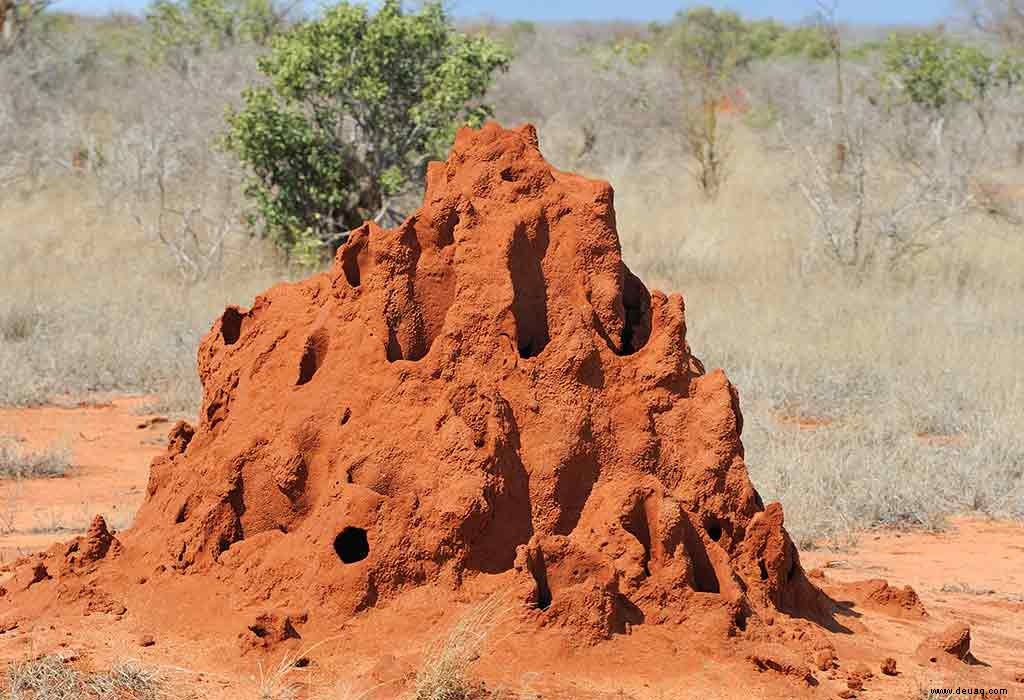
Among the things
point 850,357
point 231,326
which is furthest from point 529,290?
point 850,357

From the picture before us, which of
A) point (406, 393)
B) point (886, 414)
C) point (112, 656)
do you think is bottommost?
point (886, 414)

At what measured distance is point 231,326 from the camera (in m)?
5.19

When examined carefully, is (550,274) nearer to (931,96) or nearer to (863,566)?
(863,566)

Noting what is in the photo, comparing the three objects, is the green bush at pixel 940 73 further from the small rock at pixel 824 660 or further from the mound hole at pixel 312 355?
the small rock at pixel 824 660

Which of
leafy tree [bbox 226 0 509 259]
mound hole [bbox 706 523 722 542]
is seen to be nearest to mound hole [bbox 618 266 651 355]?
mound hole [bbox 706 523 722 542]

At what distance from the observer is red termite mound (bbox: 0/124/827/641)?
405 centimetres

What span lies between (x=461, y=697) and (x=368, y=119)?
1041 centimetres

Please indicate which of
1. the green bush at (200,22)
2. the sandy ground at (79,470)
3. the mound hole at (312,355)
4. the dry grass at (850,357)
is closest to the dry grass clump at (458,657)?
the mound hole at (312,355)

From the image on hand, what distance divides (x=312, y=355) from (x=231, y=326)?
615 millimetres

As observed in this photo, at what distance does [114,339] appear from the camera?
37.3ft

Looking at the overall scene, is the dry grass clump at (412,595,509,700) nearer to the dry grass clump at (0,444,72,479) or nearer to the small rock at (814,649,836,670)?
the small rock at (814,649,836,670)

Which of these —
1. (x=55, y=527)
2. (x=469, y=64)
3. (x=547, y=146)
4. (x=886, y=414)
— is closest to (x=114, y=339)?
(x=469, y=64)

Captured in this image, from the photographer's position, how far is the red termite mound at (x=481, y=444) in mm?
4055

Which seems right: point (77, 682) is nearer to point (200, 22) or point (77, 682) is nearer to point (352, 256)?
point (352, 256)
